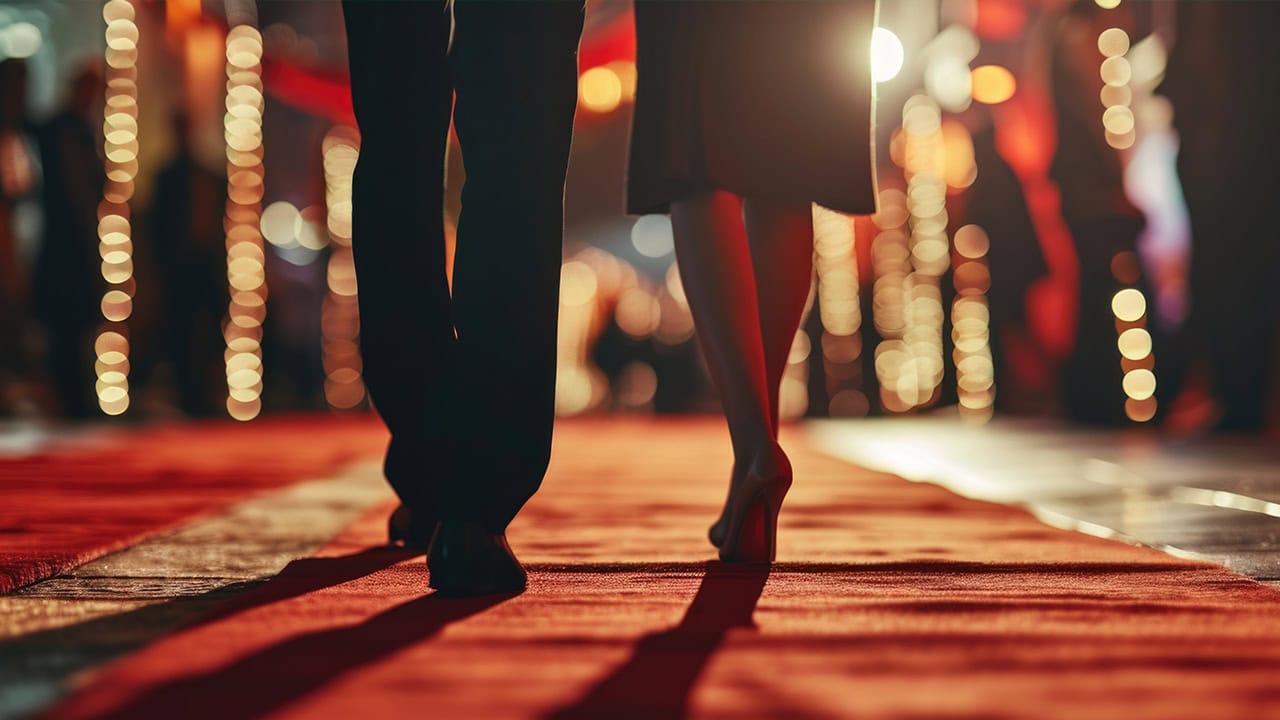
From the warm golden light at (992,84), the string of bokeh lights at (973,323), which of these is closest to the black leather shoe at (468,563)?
the string of bokeh lights at (973,323)

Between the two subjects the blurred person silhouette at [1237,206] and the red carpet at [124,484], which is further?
the blurred person silhouette at [1237,206]

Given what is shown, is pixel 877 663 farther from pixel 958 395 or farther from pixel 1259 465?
pixel 958 395

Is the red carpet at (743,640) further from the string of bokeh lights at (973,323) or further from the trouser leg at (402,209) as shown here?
the string of bokeh lights at (973,323)

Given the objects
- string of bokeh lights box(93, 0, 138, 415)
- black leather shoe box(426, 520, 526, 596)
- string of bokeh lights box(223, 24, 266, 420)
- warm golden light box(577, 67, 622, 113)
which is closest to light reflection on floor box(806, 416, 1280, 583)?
black leather shoe box(426, 520, 526, 596)

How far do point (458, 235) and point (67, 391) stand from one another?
16.4 feet

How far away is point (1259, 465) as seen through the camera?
257 centimetres

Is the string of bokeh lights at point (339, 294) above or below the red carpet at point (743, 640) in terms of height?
above

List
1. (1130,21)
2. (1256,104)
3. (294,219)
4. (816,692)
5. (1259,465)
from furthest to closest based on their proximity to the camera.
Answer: (294,219) < (1130,21) < (1256,104) < (1259,465) < (816,692)

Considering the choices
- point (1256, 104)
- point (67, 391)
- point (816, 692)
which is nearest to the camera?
point (816, 692)

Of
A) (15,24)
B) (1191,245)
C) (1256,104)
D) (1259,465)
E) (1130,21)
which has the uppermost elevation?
(15,24)

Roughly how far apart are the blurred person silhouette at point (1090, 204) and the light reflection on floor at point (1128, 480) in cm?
59

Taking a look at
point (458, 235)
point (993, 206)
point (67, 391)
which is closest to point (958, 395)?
point (993, 206)

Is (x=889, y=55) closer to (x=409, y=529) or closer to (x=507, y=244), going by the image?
(x=409, y=529)

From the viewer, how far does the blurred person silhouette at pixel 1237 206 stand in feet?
12.2
